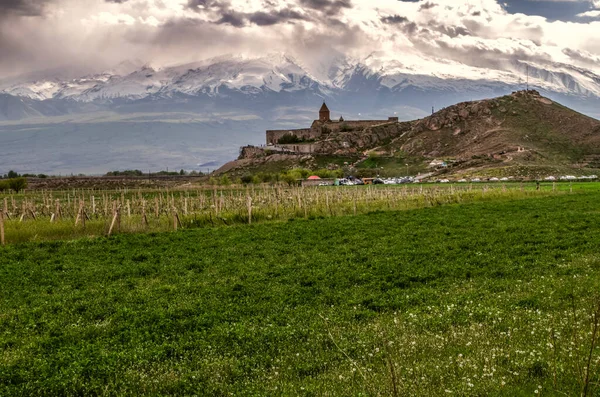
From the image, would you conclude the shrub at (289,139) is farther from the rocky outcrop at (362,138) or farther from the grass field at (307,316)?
the grass field at (307,316)

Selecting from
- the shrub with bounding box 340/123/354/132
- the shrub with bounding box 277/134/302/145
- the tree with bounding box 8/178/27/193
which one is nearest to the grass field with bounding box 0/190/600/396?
the tree with bounding box 8/178/27/193

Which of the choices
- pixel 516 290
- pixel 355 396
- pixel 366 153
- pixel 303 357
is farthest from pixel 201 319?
pixel 366 153

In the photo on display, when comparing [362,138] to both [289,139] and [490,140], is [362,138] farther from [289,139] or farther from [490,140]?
[490,140]

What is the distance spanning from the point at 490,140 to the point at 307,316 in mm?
146247

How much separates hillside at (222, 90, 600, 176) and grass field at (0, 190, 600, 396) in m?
98.3

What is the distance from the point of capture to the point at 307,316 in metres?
11.7

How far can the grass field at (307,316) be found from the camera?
793 centimetres

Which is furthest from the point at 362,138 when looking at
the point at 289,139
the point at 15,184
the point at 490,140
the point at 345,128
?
the point at 15,184

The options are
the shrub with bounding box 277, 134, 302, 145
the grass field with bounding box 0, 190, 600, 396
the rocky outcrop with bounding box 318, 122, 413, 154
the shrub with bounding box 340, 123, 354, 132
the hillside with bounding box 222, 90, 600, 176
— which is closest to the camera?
the grass field with bounding box 0, 190, 600, 396

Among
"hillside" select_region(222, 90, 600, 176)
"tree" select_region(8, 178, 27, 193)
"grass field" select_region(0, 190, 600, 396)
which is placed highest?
"hillside" select_region(222, 90, 600, 176)

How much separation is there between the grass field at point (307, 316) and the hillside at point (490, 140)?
9833cm

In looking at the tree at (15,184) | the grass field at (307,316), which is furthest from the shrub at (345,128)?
the grass field at (307,316)

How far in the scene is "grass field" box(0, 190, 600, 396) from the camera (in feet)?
26.0

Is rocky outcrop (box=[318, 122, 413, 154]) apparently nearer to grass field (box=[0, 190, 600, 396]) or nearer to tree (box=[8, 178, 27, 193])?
tree (box=[8, 178, 27, 193])
